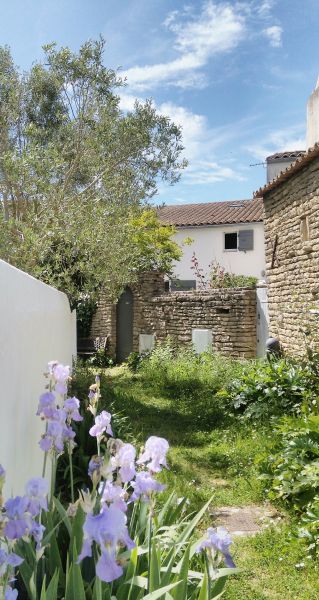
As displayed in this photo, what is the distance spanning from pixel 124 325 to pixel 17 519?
46.3ft

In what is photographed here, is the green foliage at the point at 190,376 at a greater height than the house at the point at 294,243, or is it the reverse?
the house at the point at 294,243

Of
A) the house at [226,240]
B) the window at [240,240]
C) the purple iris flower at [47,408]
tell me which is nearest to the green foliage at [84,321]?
the house at [226,240]

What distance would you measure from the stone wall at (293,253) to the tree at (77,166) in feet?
7.56

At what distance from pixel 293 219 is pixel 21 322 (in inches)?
304

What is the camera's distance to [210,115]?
10609 mm

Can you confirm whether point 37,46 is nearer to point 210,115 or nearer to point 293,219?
point 210,115

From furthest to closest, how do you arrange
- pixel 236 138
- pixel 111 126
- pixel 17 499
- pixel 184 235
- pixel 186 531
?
pixel 184 235 → pixel 236 138 → pixel 111 126 → pixel 186 531 → pixel 17 499

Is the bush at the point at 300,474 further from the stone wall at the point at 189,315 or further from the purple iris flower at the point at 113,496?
the stone wall at the point at 189,315

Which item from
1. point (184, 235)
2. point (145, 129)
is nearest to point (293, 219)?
point (145, 129)

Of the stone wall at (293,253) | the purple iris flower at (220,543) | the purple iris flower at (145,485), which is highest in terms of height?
the stone wall at (293,253)

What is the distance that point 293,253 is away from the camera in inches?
384

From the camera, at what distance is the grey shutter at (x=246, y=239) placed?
2383 cm

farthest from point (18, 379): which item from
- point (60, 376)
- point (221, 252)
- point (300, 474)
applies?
point (221, 252)

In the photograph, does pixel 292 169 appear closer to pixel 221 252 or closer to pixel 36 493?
pixel 36 493
